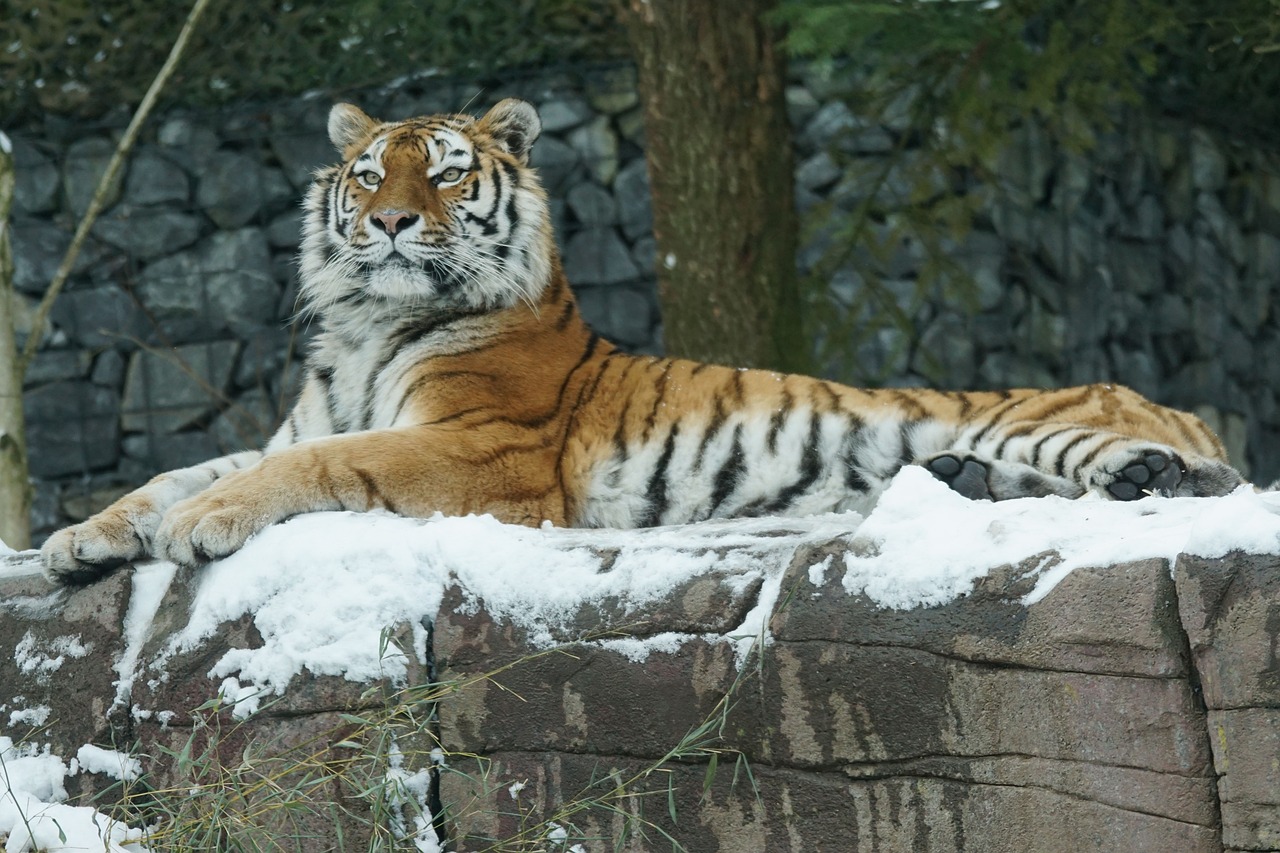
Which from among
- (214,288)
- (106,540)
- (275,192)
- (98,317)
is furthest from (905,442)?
(98,317)

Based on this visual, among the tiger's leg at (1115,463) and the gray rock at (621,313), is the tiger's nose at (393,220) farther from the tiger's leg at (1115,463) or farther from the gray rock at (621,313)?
the gray rock at (621,313)

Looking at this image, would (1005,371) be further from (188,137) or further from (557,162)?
(188,137)

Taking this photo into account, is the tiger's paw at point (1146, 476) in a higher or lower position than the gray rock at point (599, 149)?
lower

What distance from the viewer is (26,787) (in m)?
3.21

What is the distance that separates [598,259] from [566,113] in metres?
0.77

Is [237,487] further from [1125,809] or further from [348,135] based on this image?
[1125,809]

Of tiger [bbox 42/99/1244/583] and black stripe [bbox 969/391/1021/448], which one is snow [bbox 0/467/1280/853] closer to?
tiger [bbox 42/99/1244/583]

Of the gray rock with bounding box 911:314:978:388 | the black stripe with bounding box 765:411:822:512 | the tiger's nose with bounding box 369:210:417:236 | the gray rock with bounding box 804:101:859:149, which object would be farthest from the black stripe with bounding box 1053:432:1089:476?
the gray rock with bounding box 804:101:859:149

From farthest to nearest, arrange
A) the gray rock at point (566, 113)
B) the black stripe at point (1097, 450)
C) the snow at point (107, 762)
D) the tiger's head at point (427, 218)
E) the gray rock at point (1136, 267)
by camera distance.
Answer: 1. the gray rock at point (1136, 267)
2. the gray rock at point (566, 113)
3. the tiger's head at point (427, 218)
4. the black stripe at point (1097, 450)
5. the snow at point (107, 762)

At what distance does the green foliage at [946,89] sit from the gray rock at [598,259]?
1014 mm

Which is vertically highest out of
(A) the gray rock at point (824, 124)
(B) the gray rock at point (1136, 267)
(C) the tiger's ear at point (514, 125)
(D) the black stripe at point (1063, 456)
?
(A) the gray rock at point (824, 124)

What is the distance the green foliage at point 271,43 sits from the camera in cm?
786

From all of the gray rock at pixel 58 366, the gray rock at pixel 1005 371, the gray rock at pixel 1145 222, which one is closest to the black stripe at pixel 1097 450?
the gray rock at pixel 1005 371

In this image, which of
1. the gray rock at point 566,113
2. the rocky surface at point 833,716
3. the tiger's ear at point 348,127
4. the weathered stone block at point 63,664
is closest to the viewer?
the rocky surface at point 833,716
